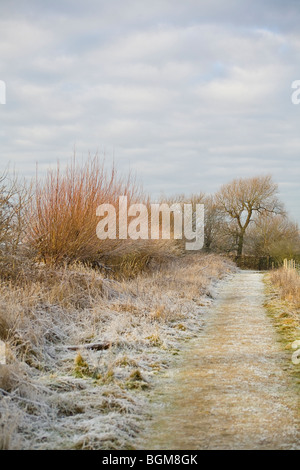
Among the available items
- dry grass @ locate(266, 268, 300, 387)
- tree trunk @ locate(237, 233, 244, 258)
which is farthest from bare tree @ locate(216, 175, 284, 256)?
dry grass @ locate(266, 268, 300, 387)

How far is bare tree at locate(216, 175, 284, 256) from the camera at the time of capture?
38.6 metres

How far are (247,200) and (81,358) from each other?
3567 centimetres

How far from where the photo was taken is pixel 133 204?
13898 mm

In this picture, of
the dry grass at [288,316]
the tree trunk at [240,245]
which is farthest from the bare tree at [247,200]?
the dry grass at [288,316]

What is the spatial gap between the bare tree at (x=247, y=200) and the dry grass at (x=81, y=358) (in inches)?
1213

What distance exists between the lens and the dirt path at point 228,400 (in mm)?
3107

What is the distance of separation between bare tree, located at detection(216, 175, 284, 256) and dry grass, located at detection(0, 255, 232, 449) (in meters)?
30.8

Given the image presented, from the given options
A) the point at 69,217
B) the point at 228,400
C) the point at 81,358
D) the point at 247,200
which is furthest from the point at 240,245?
the point at 228,400

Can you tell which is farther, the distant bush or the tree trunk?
the tree trunk

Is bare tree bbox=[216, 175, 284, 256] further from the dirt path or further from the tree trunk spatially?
the dirt path

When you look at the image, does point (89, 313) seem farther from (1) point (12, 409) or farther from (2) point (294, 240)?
(2) point (294, 240)

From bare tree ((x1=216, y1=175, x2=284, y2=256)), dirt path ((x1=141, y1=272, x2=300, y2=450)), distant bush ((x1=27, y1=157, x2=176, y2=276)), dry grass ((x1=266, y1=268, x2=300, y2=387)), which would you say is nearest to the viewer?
dirt path ((x1=141, y1=272, x2=300, y2=450))

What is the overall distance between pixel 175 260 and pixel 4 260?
13325 mm
